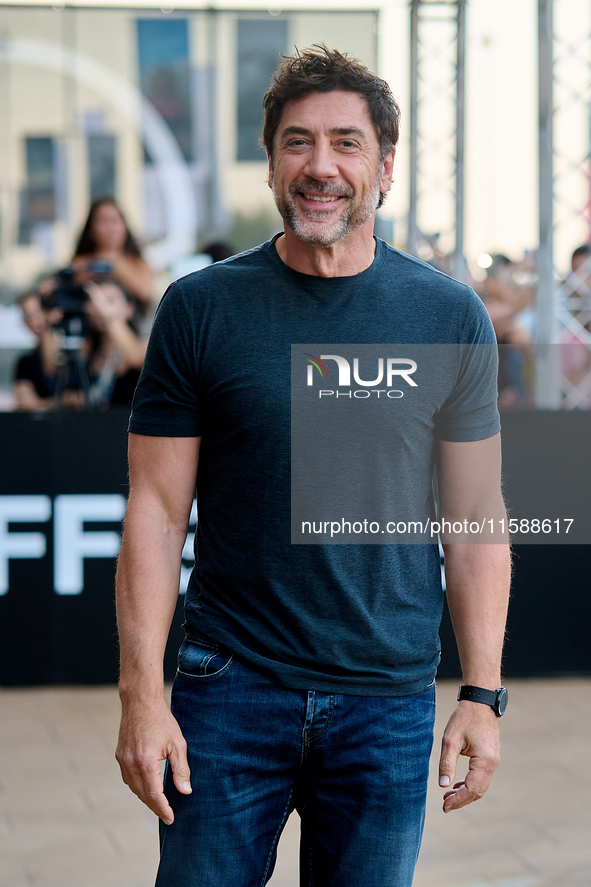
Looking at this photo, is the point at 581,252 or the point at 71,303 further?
the point at 581,252

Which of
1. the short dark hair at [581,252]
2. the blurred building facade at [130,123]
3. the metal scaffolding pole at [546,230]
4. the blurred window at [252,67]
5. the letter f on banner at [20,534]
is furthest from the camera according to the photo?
the blurred window at [252,67]

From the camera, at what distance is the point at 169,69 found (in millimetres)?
11852

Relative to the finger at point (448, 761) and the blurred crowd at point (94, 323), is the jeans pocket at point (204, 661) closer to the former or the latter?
the finger at point (448, 761)

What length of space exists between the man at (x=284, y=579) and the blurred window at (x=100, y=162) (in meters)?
10.6

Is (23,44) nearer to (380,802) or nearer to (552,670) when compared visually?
(552,670)

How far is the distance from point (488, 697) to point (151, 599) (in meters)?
0.61

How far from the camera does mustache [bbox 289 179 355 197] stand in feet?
5.52

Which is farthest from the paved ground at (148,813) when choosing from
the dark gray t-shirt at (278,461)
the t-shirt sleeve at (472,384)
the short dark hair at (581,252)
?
the short dark hair at (581,252)

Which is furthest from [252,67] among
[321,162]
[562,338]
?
[321,162]

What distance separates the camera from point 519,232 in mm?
9812

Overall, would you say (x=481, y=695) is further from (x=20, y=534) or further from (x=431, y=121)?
(x=431, y=121)

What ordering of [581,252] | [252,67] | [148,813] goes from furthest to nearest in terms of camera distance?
[252,67] < [581,252] < [148,813]

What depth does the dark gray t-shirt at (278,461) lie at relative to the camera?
5.46 ft

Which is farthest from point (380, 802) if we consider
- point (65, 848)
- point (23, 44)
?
point (23, 44)
